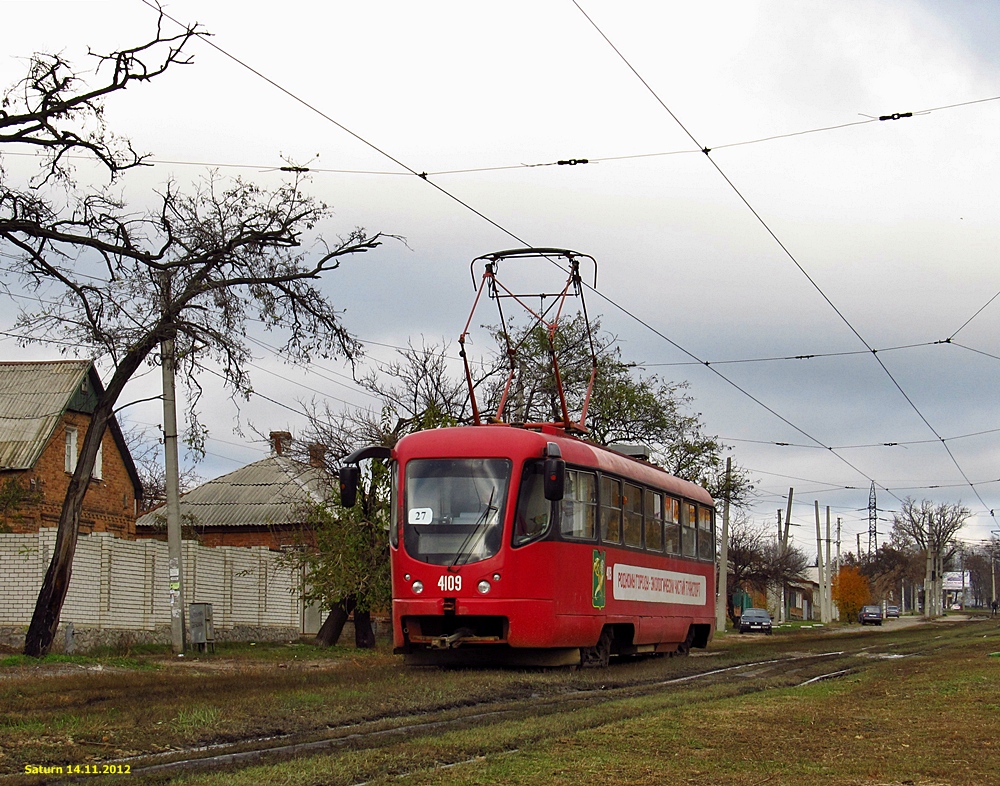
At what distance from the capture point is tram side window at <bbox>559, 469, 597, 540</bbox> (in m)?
17.2

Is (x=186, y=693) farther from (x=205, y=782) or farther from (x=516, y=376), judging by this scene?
(x=516, y=376)

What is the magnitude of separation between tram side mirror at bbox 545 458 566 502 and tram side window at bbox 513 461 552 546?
1.39 ft

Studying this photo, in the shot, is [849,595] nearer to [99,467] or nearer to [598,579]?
[99,467]

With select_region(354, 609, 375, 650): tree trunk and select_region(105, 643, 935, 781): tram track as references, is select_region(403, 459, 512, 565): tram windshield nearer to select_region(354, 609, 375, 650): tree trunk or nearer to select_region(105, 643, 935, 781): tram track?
select_region(105, 643, 935, 781): tram track

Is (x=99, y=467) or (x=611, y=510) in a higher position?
(x=99, y=467)

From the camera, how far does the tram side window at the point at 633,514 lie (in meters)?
19.5

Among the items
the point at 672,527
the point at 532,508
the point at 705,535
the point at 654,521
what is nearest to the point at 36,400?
the point at 705,535

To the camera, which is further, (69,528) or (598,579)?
(69,528)

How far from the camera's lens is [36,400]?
3616 centimetres

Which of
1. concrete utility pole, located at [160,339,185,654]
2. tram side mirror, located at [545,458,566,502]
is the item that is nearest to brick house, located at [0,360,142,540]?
concrete utility pole, located at [160,339,185,654]

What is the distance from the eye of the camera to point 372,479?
87.2 ft

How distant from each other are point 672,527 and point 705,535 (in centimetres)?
279

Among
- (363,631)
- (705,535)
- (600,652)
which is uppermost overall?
(705,535)

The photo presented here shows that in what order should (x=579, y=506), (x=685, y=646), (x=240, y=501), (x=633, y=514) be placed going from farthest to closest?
1. (x=240, y=501)
2. (x=685, y=646)
3. (x=633, y=514)
4. (x=579, y=506)
